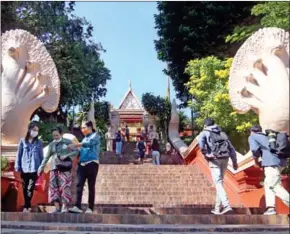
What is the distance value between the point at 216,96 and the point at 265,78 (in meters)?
5.99

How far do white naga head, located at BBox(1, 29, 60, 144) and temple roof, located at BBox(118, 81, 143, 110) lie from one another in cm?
2633

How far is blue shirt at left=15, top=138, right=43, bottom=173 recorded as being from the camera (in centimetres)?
746

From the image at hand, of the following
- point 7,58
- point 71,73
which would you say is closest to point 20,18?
point 71,73

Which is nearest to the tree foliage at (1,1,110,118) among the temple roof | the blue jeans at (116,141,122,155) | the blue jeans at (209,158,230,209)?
the blue jeans at (116,141,122,155)

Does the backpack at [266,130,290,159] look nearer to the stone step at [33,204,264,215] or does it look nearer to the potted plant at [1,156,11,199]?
the stone step at [33,204,264,215]

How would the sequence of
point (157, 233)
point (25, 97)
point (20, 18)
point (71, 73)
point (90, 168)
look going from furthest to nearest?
point (71, 73), point (20, 18), point (25, 97), point (90, 168), point (157, 233)

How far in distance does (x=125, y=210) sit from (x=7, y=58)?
170 inches

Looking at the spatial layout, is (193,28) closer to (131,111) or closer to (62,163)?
(62,163)

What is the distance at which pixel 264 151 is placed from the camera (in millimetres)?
7039

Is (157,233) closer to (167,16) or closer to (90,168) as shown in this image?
(90,168)

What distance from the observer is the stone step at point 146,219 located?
20.2 feet

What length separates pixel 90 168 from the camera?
6.95 meters

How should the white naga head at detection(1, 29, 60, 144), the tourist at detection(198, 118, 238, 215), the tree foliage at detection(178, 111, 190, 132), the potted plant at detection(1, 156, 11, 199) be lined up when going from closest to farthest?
the tourist at detection(198, 118, 238, 215)
the potted plant at detection(1, 156, 11, 199)
the white naga head at detection(1, 29, 60, 144)
the tree foliage at detection(178, 111, 190, 132)

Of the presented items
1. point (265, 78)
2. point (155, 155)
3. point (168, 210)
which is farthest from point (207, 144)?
point (155, 155)
